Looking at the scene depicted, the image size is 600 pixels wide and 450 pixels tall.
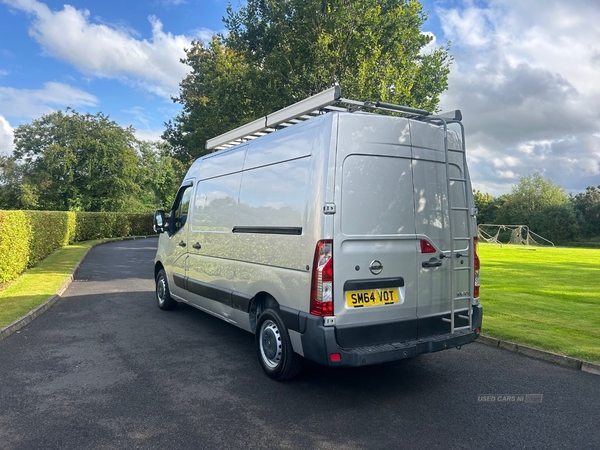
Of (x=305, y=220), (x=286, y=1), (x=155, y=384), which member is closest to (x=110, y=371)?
(x=155, y=384)

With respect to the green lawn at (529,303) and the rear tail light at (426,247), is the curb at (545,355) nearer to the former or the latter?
the green lawn at (529,303)

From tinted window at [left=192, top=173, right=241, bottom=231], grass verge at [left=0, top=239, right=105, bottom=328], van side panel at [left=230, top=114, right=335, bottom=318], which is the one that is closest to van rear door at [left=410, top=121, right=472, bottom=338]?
van side panel at [left=230, top=114, right=335, bottom=318]

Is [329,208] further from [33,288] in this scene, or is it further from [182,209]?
[33,288]

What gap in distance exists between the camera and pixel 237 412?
393 cm

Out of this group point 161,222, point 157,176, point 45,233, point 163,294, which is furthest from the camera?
point 157,176

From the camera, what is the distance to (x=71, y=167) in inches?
1663

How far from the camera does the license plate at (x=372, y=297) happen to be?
409cm

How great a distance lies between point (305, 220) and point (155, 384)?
232 cm

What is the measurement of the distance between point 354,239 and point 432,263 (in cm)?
98

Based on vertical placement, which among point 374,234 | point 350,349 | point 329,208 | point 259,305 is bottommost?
point 350,349

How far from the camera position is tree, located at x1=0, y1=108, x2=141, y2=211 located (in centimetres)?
4188

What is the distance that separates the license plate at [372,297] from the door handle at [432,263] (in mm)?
433

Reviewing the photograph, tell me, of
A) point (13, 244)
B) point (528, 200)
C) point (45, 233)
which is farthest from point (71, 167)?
point (528, 200)

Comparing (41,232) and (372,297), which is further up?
(41,232)
